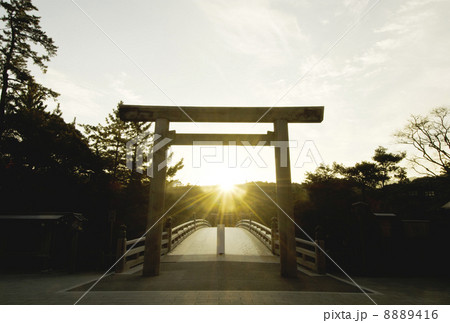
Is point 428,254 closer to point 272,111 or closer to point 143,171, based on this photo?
point 272,111

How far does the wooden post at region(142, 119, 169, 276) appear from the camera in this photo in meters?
6.92

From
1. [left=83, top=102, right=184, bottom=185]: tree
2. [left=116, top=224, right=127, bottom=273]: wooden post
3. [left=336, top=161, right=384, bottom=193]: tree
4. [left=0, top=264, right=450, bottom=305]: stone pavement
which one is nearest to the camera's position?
[left=0, top=264, right=450, bottom=305]: stone pavement

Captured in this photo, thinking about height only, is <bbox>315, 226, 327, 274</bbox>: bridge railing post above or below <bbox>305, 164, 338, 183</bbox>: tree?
below

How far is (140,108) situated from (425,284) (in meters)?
9.89

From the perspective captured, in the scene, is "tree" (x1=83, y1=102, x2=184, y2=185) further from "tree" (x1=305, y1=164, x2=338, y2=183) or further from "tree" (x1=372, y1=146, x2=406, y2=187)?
"tree" (x1=372, y1=146, x2=406, y2=187)

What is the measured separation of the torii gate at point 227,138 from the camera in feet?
22.7

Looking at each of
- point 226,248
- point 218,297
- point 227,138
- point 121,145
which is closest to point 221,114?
point 227,138

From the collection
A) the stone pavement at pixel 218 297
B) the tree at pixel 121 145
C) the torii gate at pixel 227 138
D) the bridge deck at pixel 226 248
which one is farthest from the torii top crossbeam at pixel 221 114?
the tree at pixel 121 145

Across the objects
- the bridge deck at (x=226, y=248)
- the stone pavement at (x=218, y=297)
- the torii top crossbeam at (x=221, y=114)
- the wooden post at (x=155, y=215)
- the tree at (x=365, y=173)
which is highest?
the tree at (x=365, y=173)

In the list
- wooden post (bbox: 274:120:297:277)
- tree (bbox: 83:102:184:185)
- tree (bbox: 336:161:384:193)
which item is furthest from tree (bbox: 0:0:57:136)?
tree (bbox: 336:161:384:193)

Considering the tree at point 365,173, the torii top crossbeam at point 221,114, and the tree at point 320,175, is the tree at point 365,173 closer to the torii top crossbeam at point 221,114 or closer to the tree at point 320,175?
the tree at point 320,175

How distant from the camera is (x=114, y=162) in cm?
2322

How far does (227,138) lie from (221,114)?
0.78 meters
